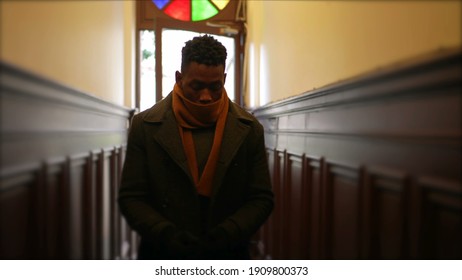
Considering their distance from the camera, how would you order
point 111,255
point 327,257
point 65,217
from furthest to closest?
point 111,255
point 327,257
point 65,217

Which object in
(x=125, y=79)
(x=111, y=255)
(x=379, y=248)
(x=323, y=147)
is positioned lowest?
(x=111, y=255)

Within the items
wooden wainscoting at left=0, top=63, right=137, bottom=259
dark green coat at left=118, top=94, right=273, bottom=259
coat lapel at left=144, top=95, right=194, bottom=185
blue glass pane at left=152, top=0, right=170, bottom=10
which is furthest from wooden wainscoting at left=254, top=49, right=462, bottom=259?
blue glass pane at left=152, top=0, right=170, bottom=10

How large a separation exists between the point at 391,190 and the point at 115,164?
0.72m

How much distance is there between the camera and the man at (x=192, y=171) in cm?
73

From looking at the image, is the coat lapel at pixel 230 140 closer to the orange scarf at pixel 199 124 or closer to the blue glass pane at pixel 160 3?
the orange scarf at pixel 199 124

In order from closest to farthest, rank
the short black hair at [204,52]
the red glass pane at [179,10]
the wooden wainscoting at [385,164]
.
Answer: the wooden wainscoting at [385,164], the short black hair at [204,52], the red glass pane at [179,10]

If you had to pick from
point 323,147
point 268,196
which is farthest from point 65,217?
point 323,147

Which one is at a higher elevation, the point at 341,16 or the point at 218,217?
the point at 341,16

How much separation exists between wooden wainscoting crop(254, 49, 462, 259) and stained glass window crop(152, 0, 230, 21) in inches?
19.8

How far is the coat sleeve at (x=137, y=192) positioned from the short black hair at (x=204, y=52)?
0.48 feet

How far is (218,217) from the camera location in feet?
2.52

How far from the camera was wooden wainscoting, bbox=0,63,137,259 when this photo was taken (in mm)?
477

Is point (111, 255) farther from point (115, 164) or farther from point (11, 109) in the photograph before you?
point (11, 109)

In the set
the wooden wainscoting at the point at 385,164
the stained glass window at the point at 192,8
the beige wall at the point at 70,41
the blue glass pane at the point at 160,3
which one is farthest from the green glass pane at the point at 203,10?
the wooden wainscoting at the point at 385,164
